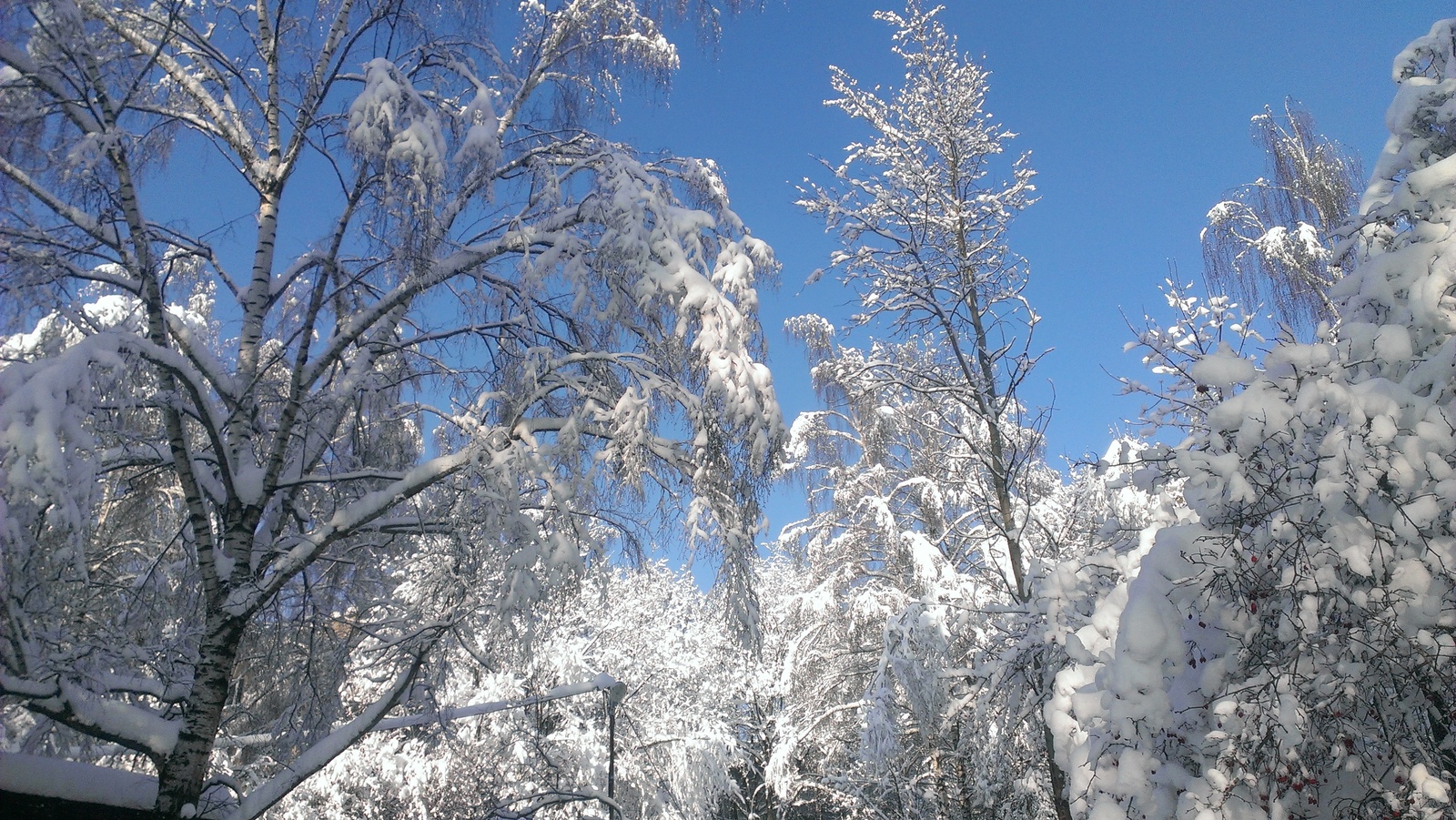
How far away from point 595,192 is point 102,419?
9.26 ft

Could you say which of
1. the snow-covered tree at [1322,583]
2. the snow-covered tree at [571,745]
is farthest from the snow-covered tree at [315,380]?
the snow-covered tree at [571,745]

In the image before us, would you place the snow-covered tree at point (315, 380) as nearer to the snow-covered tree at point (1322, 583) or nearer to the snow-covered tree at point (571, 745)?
the snow-covered tree at point (1322, 583)

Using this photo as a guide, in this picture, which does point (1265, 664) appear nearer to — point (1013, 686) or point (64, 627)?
point (1013, 686)

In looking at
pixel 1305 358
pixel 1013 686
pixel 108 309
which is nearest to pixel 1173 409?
pixel 1305 358

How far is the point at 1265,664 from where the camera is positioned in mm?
2578

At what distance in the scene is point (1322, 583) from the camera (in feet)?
8.42

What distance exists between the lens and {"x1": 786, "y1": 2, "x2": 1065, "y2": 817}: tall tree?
6.44m

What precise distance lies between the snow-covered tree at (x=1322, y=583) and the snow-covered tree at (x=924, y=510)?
1972mm

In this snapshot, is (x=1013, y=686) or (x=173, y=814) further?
(x=1013, y=686)

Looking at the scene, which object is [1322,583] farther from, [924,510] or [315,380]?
[924,510]

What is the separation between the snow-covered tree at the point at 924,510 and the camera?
20.7 feet

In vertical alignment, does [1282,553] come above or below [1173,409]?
below

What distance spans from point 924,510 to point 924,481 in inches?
49.3

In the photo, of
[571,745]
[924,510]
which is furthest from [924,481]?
[571,745]
